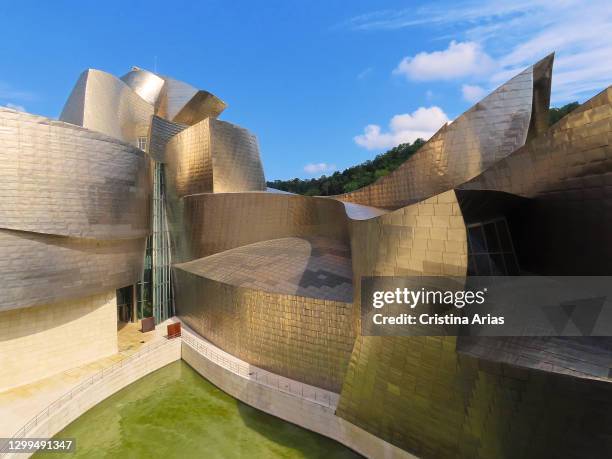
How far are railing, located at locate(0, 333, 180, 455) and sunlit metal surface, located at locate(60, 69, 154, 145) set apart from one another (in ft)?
36.9

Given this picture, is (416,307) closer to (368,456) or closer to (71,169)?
(368,456)

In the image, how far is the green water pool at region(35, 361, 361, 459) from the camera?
8312 mm

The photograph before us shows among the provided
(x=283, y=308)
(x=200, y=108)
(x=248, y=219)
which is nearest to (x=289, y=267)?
(x=283, y=308)

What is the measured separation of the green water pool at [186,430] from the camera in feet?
27.3

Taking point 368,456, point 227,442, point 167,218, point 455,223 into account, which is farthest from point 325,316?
point 167,218

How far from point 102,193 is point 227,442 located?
8.62 meters

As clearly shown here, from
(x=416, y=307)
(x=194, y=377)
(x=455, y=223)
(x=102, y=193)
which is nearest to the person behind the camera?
(x=455, y=223)

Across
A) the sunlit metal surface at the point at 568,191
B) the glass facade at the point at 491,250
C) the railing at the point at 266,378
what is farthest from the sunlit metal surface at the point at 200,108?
the glass facade at the point at 491,250

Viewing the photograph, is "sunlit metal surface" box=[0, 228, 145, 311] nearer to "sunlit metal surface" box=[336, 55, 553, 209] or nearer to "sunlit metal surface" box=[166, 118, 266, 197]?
"sunlit metal surface" box=[166, 118, 266, 197]

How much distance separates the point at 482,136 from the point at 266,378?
10640mm

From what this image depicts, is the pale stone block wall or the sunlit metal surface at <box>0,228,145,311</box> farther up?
the sunlit metal surface at <box>0,228,145,311</box>

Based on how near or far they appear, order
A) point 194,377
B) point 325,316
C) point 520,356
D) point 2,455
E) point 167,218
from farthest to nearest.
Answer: point 167,218
point 194,377
point 325,316
point 2,455
point 520,356

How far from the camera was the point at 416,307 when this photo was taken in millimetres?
6461

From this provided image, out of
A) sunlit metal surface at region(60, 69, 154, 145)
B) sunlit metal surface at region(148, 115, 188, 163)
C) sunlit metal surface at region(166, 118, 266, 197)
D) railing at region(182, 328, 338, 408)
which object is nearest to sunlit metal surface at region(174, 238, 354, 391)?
railing at region(182, 328, 338, 408)
